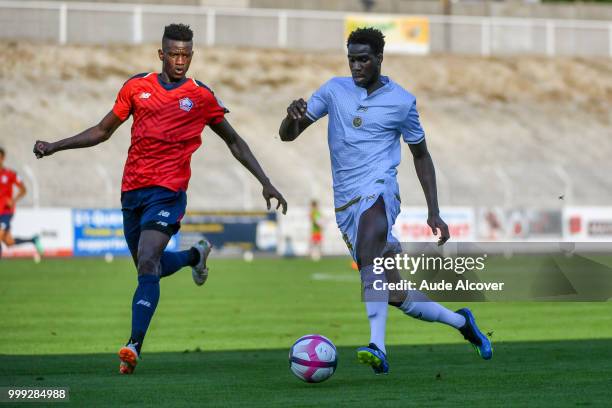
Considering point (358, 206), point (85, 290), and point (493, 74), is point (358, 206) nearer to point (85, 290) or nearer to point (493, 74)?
point (85, 290)

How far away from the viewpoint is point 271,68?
5553 cm

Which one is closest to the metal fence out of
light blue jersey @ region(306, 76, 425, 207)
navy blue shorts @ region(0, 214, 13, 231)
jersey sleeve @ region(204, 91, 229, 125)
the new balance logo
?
navy blue shorts @ region(0, 214, 13, 231)

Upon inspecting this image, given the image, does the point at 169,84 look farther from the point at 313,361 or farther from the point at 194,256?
the point at 313,361

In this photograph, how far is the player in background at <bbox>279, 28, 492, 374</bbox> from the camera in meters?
9.25

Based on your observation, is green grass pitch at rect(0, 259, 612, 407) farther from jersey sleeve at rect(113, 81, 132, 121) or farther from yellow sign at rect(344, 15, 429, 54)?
yellow sign at rect(344, 15, 429, 54)

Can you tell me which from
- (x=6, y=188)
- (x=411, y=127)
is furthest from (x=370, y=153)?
(x=6, y=188)

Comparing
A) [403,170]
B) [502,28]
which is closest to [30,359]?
[403,170]

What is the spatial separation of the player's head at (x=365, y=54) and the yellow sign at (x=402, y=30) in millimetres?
45985

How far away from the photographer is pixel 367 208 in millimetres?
9281

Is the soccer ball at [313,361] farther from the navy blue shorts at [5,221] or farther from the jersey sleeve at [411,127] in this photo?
the navy blue shorts at [5,221]

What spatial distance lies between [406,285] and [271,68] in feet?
153

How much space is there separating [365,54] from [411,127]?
63 centimetres

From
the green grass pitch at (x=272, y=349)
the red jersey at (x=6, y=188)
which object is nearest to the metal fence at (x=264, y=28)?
the red jersey at (x=6, y=188)

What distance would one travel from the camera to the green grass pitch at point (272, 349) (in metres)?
7.96
